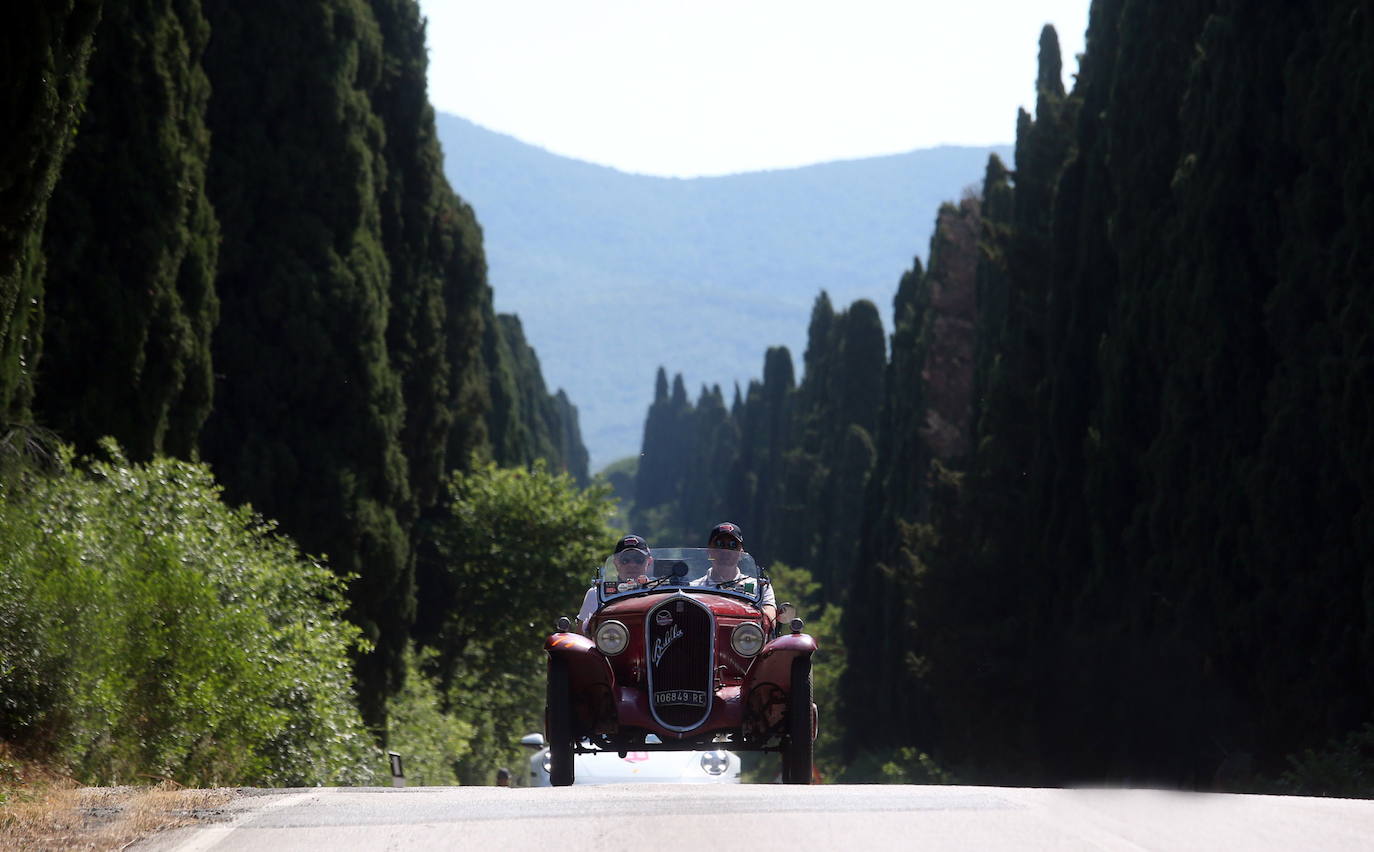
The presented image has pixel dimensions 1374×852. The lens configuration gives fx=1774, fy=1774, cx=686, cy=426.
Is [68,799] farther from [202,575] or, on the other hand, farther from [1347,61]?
[1347,61]

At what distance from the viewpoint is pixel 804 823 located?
787cm

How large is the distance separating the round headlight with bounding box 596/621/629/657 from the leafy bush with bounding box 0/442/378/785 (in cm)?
302

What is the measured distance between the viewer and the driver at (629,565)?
12.8 meters

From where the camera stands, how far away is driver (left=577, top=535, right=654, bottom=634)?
504 inches

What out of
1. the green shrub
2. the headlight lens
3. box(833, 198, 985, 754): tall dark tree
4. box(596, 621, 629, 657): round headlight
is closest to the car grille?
box(596, 621, 629, 657): round headlight

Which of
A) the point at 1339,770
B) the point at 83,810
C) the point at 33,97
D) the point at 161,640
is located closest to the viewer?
the point at 83,810

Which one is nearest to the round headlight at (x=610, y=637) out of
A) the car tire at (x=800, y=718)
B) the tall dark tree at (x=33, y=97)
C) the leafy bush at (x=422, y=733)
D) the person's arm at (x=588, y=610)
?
the person's arm at (x=588, y=610)

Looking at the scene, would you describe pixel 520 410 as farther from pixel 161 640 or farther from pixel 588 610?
pixel 588 610

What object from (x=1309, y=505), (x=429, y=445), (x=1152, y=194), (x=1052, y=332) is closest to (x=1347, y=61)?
(x=1309, y=505)

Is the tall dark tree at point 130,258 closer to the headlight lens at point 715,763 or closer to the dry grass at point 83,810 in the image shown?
the headlight lens at point 715,763

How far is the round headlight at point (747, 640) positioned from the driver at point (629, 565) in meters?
0.96

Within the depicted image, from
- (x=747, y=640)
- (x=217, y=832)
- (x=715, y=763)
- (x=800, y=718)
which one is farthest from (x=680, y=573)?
(x=715, y=763)

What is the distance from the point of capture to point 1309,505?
60.6 ft

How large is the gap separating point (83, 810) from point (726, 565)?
538cm
